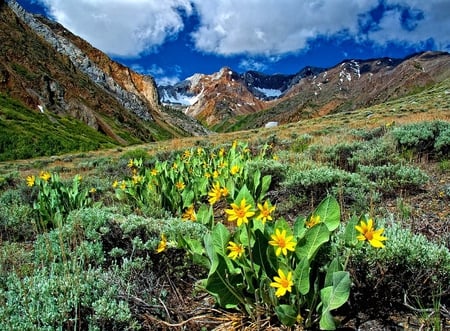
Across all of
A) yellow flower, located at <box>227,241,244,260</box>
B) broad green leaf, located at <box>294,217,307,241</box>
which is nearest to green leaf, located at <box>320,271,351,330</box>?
broad green leaf, located at <box>294,217,307,241</box>

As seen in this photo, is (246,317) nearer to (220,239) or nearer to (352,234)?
(220,239)

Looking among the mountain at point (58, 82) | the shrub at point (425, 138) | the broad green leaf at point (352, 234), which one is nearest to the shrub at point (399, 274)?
the broad green leaf at point (352, 234)

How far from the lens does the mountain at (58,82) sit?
44219 mm

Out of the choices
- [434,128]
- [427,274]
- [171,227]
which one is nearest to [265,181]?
[171,227]

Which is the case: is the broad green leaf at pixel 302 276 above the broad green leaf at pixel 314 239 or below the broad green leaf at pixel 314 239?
below

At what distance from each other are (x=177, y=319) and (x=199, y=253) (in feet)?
1.46

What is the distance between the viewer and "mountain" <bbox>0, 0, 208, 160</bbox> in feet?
145

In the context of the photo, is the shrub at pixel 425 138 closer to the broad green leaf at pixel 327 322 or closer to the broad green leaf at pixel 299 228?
the broad green leaf at pixel 299 228

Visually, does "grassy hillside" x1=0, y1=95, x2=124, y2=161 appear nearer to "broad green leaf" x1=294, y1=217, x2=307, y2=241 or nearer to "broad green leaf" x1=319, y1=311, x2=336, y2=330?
"broad green leaf" x1=294, y1=217, x2=307, y2=241

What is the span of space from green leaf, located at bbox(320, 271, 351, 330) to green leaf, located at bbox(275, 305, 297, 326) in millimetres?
153

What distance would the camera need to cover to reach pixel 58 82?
55156 millimetres

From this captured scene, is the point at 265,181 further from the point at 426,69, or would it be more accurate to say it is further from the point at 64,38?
the point at 426,69

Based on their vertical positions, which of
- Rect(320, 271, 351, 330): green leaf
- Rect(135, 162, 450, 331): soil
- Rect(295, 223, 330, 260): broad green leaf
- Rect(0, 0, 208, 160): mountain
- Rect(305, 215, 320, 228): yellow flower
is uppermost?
Rect(0, 0, 208, 160): mountain

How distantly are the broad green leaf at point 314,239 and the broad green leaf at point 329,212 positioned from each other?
0.76ft
